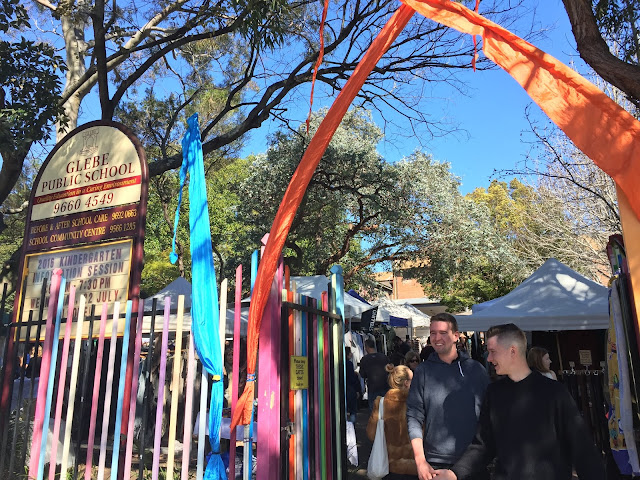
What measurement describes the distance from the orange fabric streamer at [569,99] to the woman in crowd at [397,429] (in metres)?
2.81

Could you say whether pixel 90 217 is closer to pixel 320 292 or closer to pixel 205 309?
pixel 205 309

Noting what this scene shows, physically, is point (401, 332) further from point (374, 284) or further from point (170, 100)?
point (170, 100)

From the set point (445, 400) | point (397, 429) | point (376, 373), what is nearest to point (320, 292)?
point (376, 373)

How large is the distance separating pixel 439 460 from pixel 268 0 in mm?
7607

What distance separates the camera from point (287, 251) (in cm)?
2539

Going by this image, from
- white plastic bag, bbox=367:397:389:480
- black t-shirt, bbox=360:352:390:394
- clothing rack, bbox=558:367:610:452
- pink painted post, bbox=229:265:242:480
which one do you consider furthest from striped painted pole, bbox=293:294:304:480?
black t-shirt, bbox=360:352:390:394

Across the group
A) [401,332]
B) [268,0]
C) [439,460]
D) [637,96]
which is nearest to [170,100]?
[268,0]

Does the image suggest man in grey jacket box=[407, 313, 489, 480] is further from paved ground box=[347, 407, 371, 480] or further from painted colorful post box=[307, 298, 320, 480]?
paved ground box=[347, 407, 371, 480]

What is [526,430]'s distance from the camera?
2.57 metres

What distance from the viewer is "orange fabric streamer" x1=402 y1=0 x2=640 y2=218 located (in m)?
2.34

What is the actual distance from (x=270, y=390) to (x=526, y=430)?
194 cm

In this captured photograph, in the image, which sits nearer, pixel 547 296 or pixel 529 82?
pixel 529 82

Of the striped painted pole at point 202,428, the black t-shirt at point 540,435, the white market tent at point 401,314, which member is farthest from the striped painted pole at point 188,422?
the white market tent at point 401,314

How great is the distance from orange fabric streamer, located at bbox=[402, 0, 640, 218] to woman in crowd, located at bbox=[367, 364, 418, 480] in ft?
9.23
